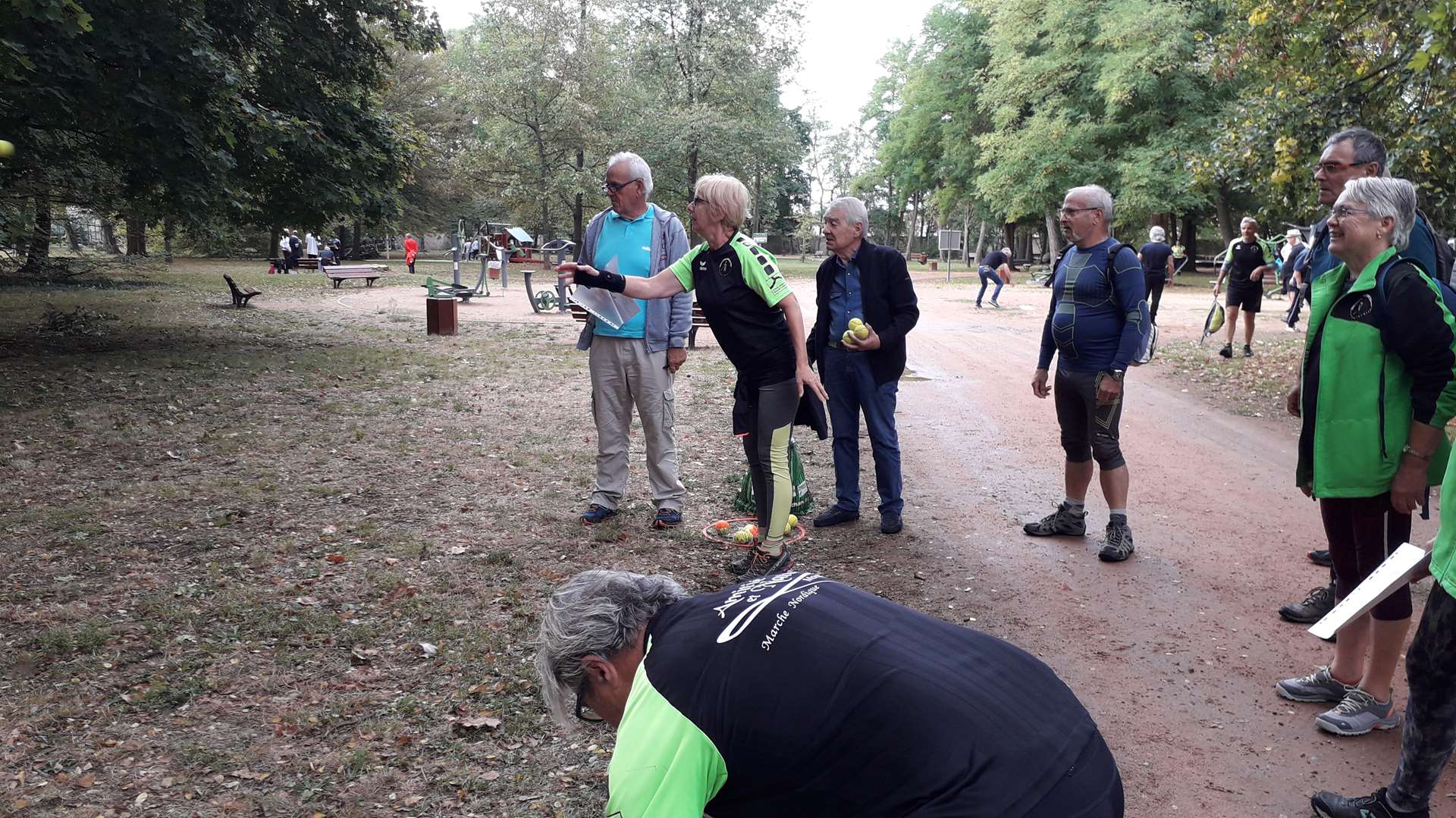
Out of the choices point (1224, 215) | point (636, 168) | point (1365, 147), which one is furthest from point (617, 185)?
point (1224, 215)

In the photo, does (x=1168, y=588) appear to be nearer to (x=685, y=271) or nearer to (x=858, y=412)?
(x=858, y=412)

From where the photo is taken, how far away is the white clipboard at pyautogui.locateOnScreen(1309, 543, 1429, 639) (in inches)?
99.7

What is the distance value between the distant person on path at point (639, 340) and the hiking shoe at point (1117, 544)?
2350 mm

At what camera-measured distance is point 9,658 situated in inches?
151

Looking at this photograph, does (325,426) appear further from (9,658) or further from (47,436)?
(9,658)

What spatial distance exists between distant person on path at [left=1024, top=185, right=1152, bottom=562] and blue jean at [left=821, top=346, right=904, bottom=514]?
920 mm

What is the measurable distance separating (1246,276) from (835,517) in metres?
9.77

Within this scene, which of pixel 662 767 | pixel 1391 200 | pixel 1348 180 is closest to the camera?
pixel 662 767

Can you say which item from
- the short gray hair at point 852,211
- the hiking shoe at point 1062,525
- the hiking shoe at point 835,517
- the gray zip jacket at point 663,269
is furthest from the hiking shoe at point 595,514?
the hiking shoe at point 1062,525

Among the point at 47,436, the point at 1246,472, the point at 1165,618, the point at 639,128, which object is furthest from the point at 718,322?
the point at 639,128

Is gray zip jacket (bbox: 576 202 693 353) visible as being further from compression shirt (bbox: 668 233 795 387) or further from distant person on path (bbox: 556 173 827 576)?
compression shirt (bbox: 668 233 795 387)

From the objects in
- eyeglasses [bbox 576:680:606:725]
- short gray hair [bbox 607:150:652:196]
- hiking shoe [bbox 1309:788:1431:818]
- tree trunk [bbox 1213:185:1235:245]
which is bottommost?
hiking shoe [bbox 1309:788:1431:818]

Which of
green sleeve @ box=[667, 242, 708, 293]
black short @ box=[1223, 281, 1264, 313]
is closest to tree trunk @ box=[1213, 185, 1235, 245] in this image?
black short @ box=[1223, 281, 1264, 313]

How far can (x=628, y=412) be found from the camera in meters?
5.67
